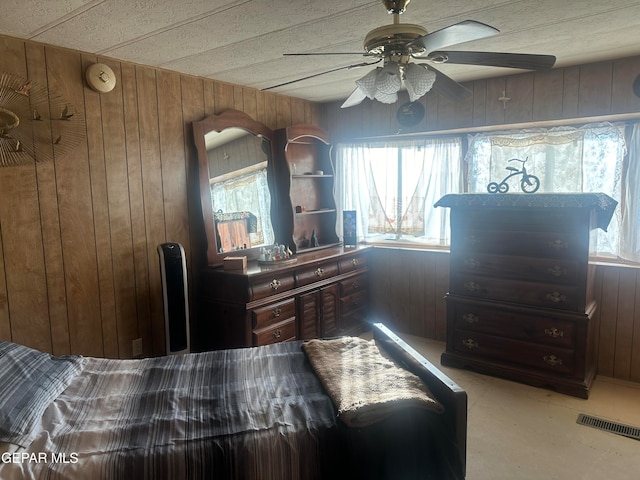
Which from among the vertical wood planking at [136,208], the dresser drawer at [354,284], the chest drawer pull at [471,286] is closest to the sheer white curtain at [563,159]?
the chest drawer pull at [471,286]

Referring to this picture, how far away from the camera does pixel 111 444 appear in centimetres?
151

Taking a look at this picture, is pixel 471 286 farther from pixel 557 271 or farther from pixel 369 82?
pixel 369 82

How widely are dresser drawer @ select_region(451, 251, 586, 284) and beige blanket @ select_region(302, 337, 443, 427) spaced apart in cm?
140

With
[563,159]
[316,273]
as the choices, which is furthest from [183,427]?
[563,159]

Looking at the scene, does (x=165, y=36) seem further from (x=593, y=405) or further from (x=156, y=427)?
(x=593, y=405)

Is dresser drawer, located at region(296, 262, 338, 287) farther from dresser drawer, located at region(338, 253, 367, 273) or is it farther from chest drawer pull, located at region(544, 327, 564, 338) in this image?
chest drawer pull, located at region(544, 327, 564, 338)

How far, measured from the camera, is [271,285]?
10.8ft

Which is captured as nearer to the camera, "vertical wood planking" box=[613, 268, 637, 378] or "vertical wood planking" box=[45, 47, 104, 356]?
"vertical wood planking" box=[45, 47, 104, 356]

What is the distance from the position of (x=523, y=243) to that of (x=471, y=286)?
51 centimetres

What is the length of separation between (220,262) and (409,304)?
1.93 metres

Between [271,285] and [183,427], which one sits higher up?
[271,285]

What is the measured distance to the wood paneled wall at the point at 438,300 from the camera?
3227 millimetres

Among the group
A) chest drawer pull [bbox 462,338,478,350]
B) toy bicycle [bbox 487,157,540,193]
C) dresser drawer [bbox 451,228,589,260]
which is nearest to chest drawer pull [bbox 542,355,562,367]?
chest drawer pull [bbox 462,338,478,350]

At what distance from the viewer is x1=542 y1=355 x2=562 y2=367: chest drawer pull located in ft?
10.1
